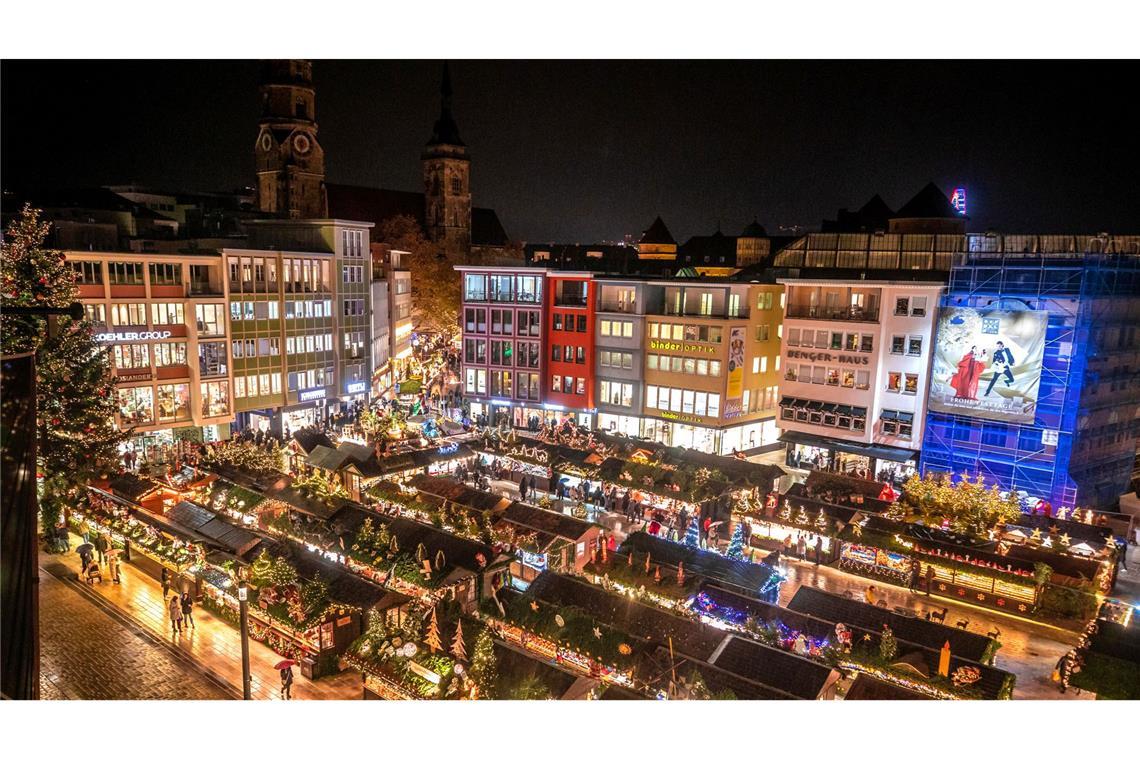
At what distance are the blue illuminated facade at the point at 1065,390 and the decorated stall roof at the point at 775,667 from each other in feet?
67.8

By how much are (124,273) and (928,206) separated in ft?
188

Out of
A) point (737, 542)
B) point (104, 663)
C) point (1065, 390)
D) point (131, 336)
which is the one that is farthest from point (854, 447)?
point (131, 336)

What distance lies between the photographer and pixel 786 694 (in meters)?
13.1

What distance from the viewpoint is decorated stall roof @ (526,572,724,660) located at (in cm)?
1505

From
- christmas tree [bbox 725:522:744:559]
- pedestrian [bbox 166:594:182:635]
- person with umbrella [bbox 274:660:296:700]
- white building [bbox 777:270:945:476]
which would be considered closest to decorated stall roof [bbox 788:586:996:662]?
christmas tree [bbox 725:522:744:559]

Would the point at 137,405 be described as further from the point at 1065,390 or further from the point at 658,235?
the point at 658,235

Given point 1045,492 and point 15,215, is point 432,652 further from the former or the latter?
point 15,215

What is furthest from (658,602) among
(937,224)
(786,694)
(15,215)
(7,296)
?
(937,224)

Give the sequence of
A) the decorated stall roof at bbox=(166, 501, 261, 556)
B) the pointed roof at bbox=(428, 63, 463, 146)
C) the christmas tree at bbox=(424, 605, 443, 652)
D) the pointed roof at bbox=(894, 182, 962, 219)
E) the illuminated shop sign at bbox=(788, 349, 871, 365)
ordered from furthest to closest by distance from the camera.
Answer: the pointed roof at bbox=(428, 63, 463, 146), the pointed roof at bbox=(894, 182, 962, 219), the illuminated shop sign at bbox=(788, 349, 871, 365), the decorated stall roof at bbox=(166, 501, 261, 556), the christmas tree at bbox=(424, 605, 443, 652)

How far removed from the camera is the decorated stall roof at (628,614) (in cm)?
1505

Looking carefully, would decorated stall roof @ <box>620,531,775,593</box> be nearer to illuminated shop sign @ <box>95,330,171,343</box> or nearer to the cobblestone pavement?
the cobblestone pavement

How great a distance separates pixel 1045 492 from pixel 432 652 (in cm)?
2692

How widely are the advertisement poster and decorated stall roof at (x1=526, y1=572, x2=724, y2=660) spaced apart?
21674mm

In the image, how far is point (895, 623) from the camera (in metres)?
16.3
